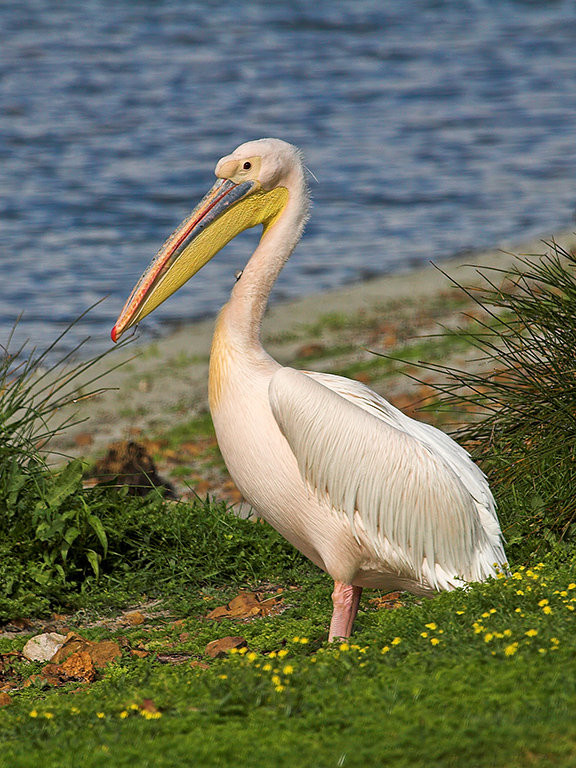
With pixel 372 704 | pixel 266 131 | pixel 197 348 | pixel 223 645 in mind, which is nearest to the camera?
pixel 372 704

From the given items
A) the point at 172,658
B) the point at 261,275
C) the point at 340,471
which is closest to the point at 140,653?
the point at 172,658

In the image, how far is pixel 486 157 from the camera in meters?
15.7

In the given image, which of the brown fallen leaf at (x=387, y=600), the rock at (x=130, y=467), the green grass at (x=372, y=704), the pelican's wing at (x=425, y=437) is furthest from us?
the rock at (x=130, y=467)

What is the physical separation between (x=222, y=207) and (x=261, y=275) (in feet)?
1.03

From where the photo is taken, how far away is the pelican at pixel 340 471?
383 centimetres

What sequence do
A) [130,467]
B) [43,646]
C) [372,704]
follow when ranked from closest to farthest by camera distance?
[372,704] → [43,646] → [130,467]

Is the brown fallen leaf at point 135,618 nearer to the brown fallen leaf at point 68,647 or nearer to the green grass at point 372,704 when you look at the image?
the brown fallen leaf at point 68,647

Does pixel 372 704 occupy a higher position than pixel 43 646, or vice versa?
pixel 372 704

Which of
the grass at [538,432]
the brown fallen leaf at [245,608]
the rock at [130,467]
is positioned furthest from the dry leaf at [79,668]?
the grass at [538,432]

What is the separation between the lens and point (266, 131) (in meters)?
15.6

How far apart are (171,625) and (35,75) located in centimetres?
1539

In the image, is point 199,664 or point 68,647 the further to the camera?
point 68,647

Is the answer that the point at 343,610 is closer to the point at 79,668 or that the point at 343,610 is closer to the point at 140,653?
the point at 140,653

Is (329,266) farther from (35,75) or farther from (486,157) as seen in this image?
(35,75)
